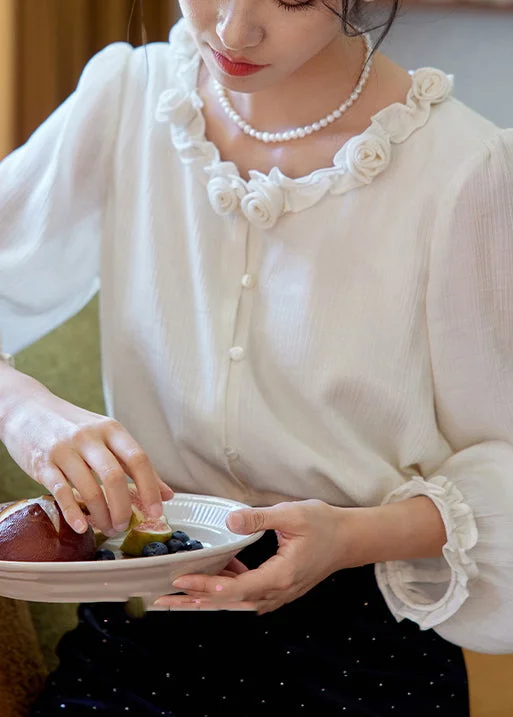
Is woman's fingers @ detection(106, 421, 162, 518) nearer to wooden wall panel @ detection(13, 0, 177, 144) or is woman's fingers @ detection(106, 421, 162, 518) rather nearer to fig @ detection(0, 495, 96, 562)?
fig @ detection(0, 495, 96, 562)

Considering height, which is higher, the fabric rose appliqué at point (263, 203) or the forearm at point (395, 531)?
the fabric rose appliqué at point (263, 203)

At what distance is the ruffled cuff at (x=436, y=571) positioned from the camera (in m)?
1.23

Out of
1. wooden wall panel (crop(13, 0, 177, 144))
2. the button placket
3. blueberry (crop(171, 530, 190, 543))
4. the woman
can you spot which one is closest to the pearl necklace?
the woman

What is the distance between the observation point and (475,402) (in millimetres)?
1270

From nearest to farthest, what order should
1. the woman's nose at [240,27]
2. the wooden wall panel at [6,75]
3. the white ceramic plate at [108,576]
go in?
1. the white ceramic plate at [108,576]
2. the woman's nose at [240,27]
3. the wooden wall panel at [6,75]

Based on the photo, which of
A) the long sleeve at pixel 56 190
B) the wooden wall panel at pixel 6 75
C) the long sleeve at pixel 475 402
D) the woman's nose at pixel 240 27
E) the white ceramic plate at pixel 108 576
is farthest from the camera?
the wooden wall panel at pixel 6 75

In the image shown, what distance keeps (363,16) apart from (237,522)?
0.62 metres

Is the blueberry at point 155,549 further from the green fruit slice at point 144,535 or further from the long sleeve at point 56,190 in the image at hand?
the long sleeve at point 56,190

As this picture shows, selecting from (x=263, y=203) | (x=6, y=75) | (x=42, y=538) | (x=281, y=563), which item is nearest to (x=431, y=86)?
(x=263, y=203)

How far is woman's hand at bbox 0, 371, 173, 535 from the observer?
3.24ft

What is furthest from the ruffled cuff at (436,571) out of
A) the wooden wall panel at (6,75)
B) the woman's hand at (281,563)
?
the wooden wall panel at (6,75)

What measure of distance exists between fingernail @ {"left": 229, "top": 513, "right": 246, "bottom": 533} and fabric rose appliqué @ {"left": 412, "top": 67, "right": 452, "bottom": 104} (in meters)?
0.60

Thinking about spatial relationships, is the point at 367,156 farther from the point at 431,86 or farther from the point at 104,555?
the point at 104,555

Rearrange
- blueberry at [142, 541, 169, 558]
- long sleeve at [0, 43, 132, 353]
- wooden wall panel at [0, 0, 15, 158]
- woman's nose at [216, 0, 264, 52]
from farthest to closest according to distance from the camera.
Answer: wooden wall panel at [0, 0, 15, 158] < long sleeve at [0, 43, 132, 353] < woman's nose at [216, 0, 264, 52] < blueberry at [142, 541, 169, 558]
